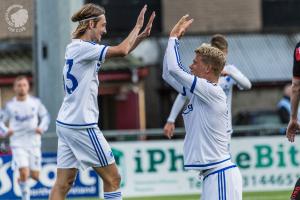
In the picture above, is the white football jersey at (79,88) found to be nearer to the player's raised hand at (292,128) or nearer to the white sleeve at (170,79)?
the white sleeve at (170,79)

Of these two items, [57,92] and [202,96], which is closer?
[202,96]

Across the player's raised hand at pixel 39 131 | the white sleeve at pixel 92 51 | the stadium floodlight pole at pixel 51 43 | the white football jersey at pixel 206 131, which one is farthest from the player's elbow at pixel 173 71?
the stadium floodlight pole at pixel 51 43

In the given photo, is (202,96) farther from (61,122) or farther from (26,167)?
(26,167)

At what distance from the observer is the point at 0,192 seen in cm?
1684

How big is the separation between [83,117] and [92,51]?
2.15 feet

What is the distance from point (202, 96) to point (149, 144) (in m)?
9.28

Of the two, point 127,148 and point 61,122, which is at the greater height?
point 61,122

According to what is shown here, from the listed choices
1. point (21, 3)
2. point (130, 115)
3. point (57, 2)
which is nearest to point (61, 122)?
point (21, 3)

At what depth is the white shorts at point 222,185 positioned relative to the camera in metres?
8.55

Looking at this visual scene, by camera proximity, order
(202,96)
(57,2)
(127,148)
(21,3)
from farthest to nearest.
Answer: (127,148) < (57,2) < (21,3) < (202,96)

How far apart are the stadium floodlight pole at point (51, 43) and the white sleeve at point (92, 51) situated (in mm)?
7292

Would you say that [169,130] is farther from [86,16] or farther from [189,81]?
[189,81]

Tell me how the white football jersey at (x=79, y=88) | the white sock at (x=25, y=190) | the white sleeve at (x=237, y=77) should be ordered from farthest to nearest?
the white sock at (x=25, y=190) < the white sleeve at (x=237, y=77) < the white football jersey at (x=79, y=88)

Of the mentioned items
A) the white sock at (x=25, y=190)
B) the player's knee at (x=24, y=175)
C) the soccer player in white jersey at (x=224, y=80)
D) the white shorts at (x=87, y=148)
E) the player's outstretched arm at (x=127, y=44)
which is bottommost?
the white sock at (x=25, y=190)
